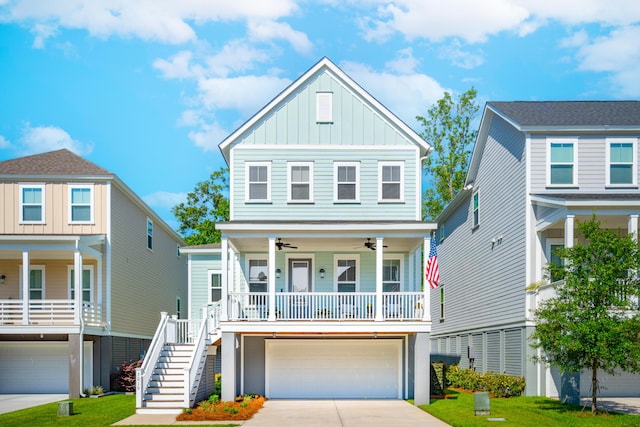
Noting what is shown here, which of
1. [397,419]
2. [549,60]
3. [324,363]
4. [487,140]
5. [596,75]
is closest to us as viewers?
[397,419]

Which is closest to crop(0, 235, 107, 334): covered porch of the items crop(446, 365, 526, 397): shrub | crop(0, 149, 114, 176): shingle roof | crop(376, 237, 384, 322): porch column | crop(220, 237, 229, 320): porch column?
crop(0, 149, 114, 176): shingle roof

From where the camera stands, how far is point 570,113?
966 inches

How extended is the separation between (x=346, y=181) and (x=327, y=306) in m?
4.14

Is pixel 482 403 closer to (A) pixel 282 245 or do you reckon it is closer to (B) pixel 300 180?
(A) pixel 282 245

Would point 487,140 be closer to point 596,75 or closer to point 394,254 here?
point 394,254

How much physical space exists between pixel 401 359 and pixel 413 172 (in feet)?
20.0

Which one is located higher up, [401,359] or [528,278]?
[528,278]

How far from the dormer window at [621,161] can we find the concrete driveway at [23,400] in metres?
19.3

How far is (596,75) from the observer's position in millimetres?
134750

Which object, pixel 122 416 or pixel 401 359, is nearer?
pixel 122 416

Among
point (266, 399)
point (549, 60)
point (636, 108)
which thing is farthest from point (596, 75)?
point (266, 399)

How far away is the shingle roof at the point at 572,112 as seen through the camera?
23.0m

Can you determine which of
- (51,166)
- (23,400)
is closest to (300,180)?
(51,166)

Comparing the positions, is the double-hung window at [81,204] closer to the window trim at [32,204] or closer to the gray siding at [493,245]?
the window trim at [32,204]
